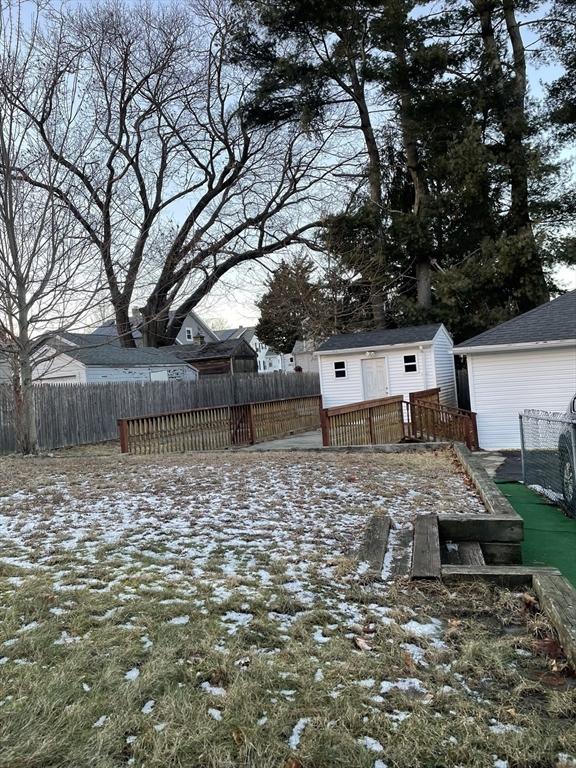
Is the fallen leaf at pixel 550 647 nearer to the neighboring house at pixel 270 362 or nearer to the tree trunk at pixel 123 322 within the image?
the tree trunk at pixel 123 322

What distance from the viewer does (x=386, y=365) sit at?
2002cm

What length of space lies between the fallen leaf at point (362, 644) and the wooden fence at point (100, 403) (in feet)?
47.4

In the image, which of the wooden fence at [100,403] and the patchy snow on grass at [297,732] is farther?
the wooden fence at [100,403]

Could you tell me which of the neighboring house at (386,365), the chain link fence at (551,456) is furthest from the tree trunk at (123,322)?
the chain link fence at (551,456)

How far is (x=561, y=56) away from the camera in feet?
75.0

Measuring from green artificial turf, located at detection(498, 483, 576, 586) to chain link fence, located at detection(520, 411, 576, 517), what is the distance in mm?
183

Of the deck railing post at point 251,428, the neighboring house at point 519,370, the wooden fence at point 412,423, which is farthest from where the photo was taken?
the deck railing post at point 251,428

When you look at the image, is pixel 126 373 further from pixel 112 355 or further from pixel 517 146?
pixel 517 146

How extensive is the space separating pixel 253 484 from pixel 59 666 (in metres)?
4.60

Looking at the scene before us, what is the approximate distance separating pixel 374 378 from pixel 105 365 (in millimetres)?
12643

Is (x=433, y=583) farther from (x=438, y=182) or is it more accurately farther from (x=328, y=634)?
(x=438, y=182)

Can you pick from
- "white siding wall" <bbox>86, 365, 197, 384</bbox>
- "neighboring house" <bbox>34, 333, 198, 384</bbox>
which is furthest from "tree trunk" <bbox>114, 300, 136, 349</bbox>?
"white siding wall" <bbox>86, 365, 197, 384</bbox>

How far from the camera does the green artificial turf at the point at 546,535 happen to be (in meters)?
4.62

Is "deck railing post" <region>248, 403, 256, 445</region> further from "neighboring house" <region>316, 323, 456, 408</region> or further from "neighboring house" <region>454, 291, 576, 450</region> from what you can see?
"neighboring house" <region>454, 291, 576, 450</region>
